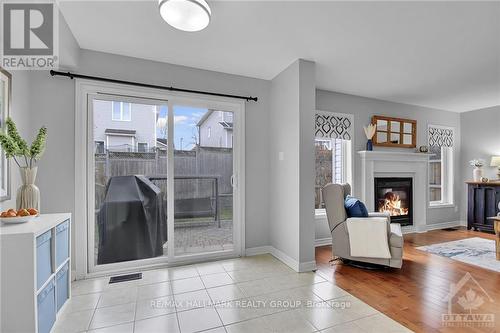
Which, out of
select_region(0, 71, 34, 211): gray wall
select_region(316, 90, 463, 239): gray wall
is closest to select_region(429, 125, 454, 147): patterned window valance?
select_region(316, 90, 463, 239): gray wall

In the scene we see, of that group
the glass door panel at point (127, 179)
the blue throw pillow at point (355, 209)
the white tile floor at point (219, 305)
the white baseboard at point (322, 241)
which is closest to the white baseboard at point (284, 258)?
the white tile floor at point (219, 305)

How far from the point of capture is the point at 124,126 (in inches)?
118

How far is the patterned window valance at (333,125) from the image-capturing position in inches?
163

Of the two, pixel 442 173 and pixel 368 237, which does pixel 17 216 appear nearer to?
pixel 368 237

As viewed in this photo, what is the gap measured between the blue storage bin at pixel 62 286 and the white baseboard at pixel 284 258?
209 cm

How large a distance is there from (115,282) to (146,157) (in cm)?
145

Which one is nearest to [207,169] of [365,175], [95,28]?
[95,28]

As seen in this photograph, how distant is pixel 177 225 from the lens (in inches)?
128

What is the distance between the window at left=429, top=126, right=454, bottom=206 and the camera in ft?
18.1

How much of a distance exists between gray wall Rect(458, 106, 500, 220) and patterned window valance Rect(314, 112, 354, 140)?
3188mm

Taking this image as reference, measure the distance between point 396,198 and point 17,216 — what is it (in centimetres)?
549

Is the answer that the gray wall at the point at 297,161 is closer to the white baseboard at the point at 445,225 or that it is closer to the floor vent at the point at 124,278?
the floor vent at the point at 124,278

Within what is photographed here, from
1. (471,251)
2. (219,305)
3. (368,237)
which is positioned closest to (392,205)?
(471,251)

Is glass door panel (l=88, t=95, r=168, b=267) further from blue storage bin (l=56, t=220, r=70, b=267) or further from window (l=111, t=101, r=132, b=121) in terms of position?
blue storage bin (l=56, t=220, r=70, b=267)
